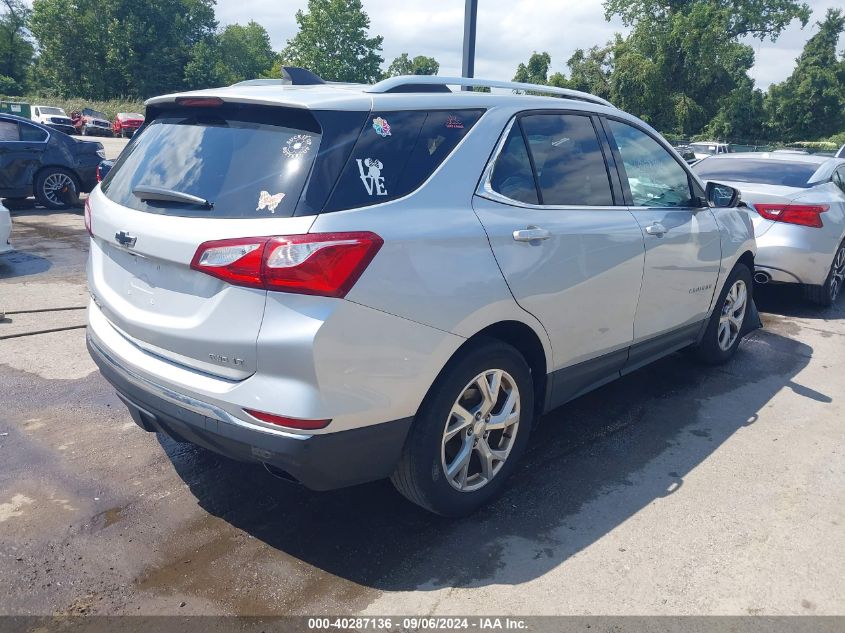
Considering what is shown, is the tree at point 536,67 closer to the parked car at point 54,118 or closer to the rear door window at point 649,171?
the parked car at point 54,118

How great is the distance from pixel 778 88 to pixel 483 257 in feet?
186

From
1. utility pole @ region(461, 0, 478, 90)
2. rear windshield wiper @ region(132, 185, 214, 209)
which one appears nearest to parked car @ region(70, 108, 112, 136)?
utility pole @ region(461, 0, 478, 90)

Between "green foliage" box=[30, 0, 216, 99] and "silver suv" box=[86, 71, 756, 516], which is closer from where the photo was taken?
"silver suv" box=[86, 71, 756, 516]

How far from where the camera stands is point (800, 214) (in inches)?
266

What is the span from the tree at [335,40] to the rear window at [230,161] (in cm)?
7490

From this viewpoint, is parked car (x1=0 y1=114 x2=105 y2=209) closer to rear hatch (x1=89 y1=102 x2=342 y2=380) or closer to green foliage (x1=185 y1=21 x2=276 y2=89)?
rear hatch (x1=89 y1=102 x2=342 y2=380)

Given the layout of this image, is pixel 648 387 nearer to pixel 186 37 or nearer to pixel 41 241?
pixel 41 241

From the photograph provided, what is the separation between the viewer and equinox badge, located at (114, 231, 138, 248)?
2844mm

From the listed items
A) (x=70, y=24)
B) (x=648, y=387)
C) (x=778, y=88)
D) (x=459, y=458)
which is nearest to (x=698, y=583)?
(x=459, y=458)

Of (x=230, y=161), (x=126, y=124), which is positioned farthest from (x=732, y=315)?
(x=126, y=124)

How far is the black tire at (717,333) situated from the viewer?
5.15 m

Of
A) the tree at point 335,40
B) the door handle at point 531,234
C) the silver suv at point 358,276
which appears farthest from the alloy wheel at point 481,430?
the tree at point 335,40

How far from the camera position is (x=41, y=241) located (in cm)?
923

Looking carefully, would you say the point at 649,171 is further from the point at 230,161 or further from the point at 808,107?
the point at 808,107
